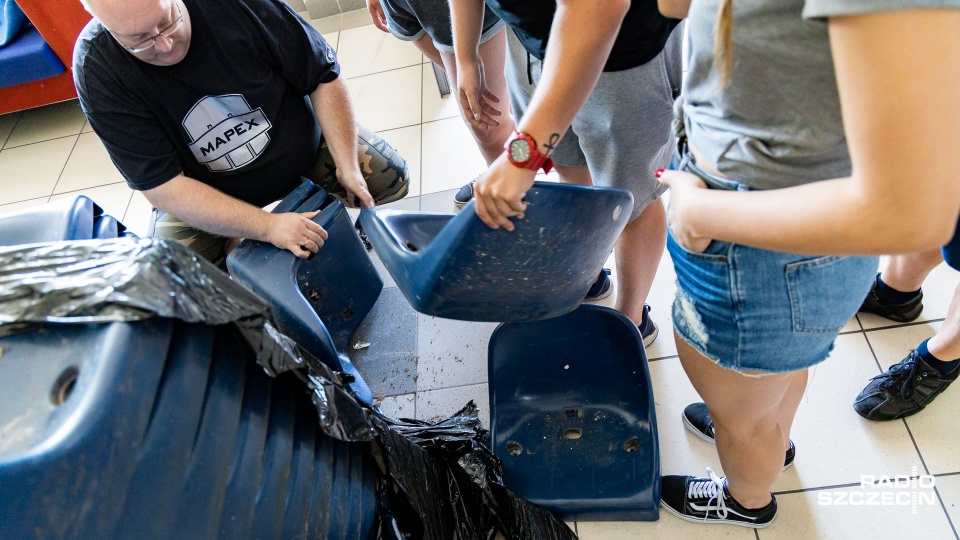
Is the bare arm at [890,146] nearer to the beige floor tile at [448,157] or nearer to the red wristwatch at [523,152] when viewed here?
the red wristwatch at [523,152]

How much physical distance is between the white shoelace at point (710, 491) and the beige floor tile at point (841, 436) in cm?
14

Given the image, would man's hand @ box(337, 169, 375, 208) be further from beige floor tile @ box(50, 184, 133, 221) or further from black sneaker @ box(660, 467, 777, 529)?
beige floor tile @ box(50, 184, 133, 221)

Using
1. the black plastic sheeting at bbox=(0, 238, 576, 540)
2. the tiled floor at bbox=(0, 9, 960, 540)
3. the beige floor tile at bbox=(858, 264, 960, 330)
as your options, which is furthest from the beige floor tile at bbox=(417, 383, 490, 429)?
the beige floor tile at bbox=(858, 264, 960, 330)

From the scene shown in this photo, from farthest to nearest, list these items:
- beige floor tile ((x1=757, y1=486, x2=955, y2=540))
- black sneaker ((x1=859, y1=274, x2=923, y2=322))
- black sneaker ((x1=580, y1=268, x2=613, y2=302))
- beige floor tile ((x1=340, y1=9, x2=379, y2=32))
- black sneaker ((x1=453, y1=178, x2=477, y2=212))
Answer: beige floor tile ((x1=340, y1=9, x2=379, y2=32)), black sneaker ((x1=453, y1=178, x2=477, y2=212)), black sneaker ((x1=580, y1=268, x2=613, y2=302)), black sneaker ((x1=859, y1=274, x2=923, y2=322)), beige floor tile ((x1=757, y1=486, x2=955, y2=540))

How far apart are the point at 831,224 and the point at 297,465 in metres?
0.66

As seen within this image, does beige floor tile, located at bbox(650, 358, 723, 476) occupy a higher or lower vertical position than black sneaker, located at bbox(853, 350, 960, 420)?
lower

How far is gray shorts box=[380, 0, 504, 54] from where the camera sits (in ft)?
5.31

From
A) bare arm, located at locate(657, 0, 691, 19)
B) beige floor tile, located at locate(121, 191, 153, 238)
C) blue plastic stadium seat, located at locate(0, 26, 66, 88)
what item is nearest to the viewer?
bare arm, located at locate(657, 0, 691, 19)

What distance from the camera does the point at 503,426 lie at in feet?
4.70

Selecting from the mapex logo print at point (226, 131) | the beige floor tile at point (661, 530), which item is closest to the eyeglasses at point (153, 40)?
the mapex logo print at point (226, 131)

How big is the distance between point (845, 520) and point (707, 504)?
0.26m

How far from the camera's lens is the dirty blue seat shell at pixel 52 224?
3.94 ft

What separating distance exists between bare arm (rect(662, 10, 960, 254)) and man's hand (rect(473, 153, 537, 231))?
0.33 metres

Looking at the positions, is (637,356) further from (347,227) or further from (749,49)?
(749,49)
